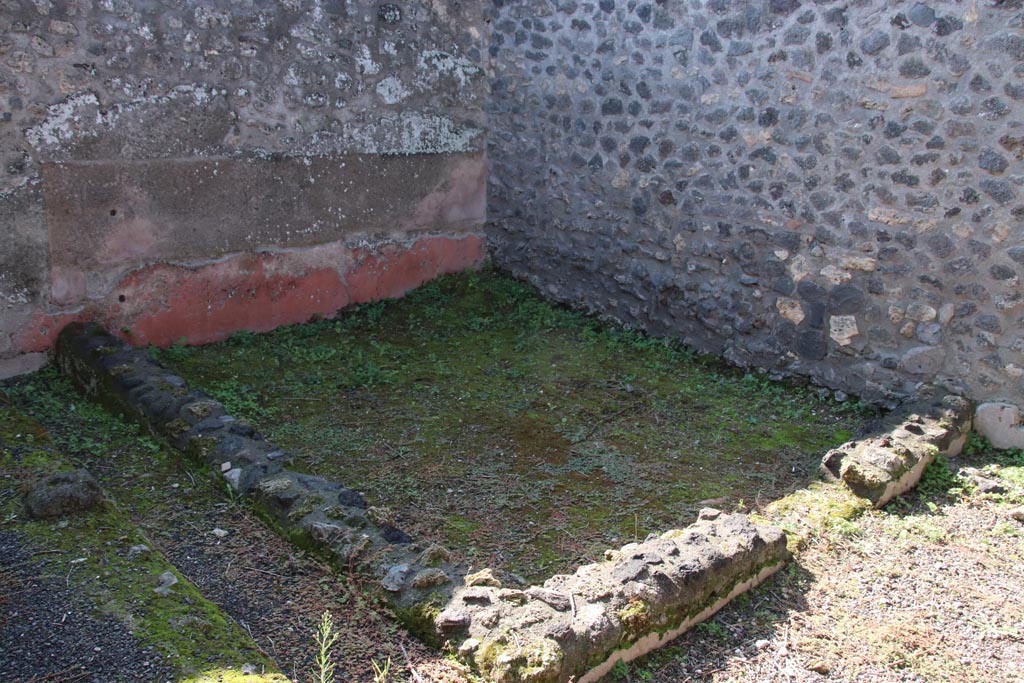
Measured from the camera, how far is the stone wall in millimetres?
5293

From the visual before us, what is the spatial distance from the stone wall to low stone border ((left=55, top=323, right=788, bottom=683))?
1807 mm

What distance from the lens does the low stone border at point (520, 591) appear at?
2.92m

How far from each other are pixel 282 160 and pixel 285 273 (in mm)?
813

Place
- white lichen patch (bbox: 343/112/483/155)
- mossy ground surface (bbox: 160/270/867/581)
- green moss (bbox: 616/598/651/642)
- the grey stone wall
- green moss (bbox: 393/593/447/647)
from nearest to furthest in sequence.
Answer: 1. green moss (bbox: 393/593/447/647)
2. green moss (bbox: 616/598/651/642)
3. mossy ground surface (bbox: 160/270/867/581)
4. the grey stone wall
5. white lichen patch (bbox: 343/112/483/155)

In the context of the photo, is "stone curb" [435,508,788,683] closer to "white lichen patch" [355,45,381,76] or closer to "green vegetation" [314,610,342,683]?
"green vegetation" [314,610,342,683]

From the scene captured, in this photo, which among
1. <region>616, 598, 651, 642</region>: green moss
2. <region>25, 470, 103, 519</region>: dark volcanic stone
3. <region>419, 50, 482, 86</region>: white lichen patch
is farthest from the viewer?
<region>419, 50, 482, 86</region>: white lichen patch

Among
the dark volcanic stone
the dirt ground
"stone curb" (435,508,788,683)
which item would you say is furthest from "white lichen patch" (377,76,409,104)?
"stone curb" (435,508,788,683)

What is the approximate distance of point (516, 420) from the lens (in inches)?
210

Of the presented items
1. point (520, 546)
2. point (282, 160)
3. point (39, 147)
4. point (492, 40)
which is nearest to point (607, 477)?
point (520, 546)

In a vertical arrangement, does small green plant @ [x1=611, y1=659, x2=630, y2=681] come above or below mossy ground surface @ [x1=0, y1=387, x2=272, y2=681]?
below

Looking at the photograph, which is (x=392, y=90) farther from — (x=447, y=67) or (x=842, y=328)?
(x=842, y=328)

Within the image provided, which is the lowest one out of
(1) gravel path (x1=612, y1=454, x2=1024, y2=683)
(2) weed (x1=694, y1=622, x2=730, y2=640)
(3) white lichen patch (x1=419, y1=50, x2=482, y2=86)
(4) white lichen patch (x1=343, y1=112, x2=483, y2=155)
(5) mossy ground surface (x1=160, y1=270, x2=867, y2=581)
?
(5) mossy ground surface (x1=160, y1=270, x2=867, y2=581)

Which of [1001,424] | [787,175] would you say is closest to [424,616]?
[1001,424]

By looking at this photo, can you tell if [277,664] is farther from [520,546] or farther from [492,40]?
[492,40]
